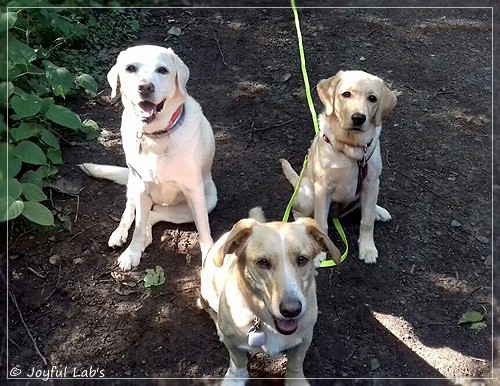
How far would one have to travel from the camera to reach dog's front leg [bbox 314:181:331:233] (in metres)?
3.80

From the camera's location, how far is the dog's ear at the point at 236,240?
2746 mm

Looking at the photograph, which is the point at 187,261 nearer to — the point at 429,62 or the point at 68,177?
the point at 68,177

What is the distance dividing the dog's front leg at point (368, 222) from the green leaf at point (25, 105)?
215cm

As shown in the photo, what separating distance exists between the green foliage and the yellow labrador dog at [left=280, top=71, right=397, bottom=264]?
1633 millimetres

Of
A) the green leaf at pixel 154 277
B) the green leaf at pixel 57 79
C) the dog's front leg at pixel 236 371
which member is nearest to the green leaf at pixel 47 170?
the green leaf at pixel 57 79

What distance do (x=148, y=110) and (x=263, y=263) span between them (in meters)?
1.12

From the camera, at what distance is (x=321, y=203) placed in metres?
3.82

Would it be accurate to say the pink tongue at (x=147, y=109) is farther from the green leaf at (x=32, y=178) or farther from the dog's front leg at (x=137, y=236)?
the green leaf at (x=32, y=178)

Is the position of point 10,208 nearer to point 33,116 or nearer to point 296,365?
point 33,116

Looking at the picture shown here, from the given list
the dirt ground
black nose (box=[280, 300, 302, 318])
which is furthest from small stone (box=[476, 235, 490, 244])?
black nose (box=[280, 300, 302, 318])

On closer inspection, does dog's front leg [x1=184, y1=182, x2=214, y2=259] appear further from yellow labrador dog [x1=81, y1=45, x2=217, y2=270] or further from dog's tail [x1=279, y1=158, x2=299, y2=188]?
dog's tail [x1=279, y1=158, x2=299, y2=188]

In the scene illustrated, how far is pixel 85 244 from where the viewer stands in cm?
396

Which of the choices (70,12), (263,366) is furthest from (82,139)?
(263,366)


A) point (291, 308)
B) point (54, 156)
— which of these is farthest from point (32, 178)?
point (291, 308)
